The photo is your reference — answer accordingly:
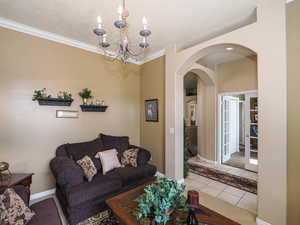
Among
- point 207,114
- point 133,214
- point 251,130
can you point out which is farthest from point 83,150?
point 251,130

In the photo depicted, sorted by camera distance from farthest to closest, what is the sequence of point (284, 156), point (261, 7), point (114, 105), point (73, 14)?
point (114, 105)
point (73, 14)
point (261, 7)
point (284, 156)

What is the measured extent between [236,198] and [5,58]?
472 cm

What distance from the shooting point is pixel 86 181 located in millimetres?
2164

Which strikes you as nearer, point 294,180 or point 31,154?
point 294,180

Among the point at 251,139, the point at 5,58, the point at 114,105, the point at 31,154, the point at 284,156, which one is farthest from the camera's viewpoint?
the point at 251,139

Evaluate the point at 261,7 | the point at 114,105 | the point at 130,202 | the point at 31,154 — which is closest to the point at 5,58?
the point at 31,154

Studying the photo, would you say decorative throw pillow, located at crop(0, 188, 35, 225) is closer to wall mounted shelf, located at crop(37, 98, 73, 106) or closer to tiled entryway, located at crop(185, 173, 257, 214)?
wall mounted shelf, located at crop(37, 98, 73, 106)

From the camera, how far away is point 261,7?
1.92 metres

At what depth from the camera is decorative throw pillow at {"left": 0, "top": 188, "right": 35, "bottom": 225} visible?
1.24 m

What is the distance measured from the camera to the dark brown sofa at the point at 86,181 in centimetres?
192

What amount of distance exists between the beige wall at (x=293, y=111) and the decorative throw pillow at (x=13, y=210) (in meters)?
2.92

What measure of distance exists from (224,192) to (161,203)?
7.39 ft

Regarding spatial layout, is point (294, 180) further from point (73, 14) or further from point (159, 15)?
point (73, 14)

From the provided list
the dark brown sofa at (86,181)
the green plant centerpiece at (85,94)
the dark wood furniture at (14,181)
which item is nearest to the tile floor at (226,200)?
the dark brown sofa at (86,181)
